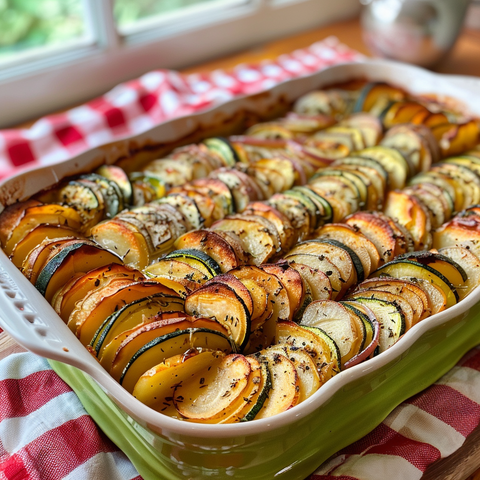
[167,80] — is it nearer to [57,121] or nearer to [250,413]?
[57,121]

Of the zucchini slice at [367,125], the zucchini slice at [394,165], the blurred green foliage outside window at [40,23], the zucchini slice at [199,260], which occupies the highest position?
the blurred green foliage outside window at [40,23]

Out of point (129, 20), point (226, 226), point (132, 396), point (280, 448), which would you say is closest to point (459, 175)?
point (226, 226)

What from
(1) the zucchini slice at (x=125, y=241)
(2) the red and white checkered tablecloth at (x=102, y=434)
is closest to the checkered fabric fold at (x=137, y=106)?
(1) the zucchini slice at (x=125, y=241)

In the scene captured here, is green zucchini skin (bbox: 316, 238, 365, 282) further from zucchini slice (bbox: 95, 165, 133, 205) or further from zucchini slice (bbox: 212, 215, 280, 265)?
zucchini slice (bbox: 95, 165, 133, 205)

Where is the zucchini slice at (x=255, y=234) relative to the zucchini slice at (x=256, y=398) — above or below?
above

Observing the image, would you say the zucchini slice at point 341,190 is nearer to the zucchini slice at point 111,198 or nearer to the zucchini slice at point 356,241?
the zucchini slice at point 356,241

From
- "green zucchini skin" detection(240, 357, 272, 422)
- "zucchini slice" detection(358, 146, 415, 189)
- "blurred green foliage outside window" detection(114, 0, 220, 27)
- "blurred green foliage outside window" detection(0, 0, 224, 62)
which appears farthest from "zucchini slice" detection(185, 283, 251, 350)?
"blurred green foliage outside window" detection(114, 0, 220, 27)

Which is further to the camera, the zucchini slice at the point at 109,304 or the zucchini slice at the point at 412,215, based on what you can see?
the zucchini slice at the point at 412,215
